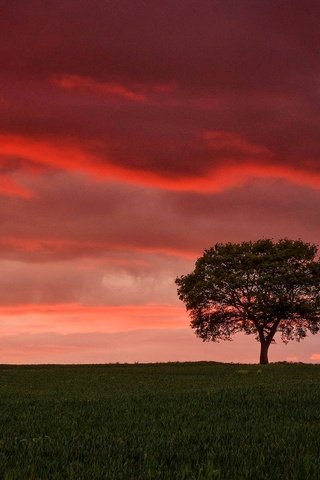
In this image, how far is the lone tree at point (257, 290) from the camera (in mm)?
63906

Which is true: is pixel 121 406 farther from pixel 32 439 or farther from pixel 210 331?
pixel 210 331

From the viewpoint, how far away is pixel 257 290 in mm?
64000

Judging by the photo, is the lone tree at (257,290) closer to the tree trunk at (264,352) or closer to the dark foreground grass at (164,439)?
the tree trunk at (264,352)

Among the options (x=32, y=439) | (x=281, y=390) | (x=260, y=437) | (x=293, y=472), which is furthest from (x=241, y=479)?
(x=281, y=390)

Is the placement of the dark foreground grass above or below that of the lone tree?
below

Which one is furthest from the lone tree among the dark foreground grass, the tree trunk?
the dark foreground grass

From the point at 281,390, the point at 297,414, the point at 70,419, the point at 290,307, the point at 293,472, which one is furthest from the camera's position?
the point at 290,307

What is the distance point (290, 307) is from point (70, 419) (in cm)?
5148

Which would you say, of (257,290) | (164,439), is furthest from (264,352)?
(164,439)

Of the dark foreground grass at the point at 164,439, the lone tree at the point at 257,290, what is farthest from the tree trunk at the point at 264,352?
the dark foreground grass at the point at 164,439

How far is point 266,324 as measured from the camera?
65.9 metres

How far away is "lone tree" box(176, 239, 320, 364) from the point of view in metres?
63.9

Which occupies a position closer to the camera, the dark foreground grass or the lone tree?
the dark foreground grass

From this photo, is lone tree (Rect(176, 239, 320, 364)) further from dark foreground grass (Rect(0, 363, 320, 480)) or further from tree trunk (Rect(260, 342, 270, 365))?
dark foreground grass (Rect(0, 363, 320, 480))
